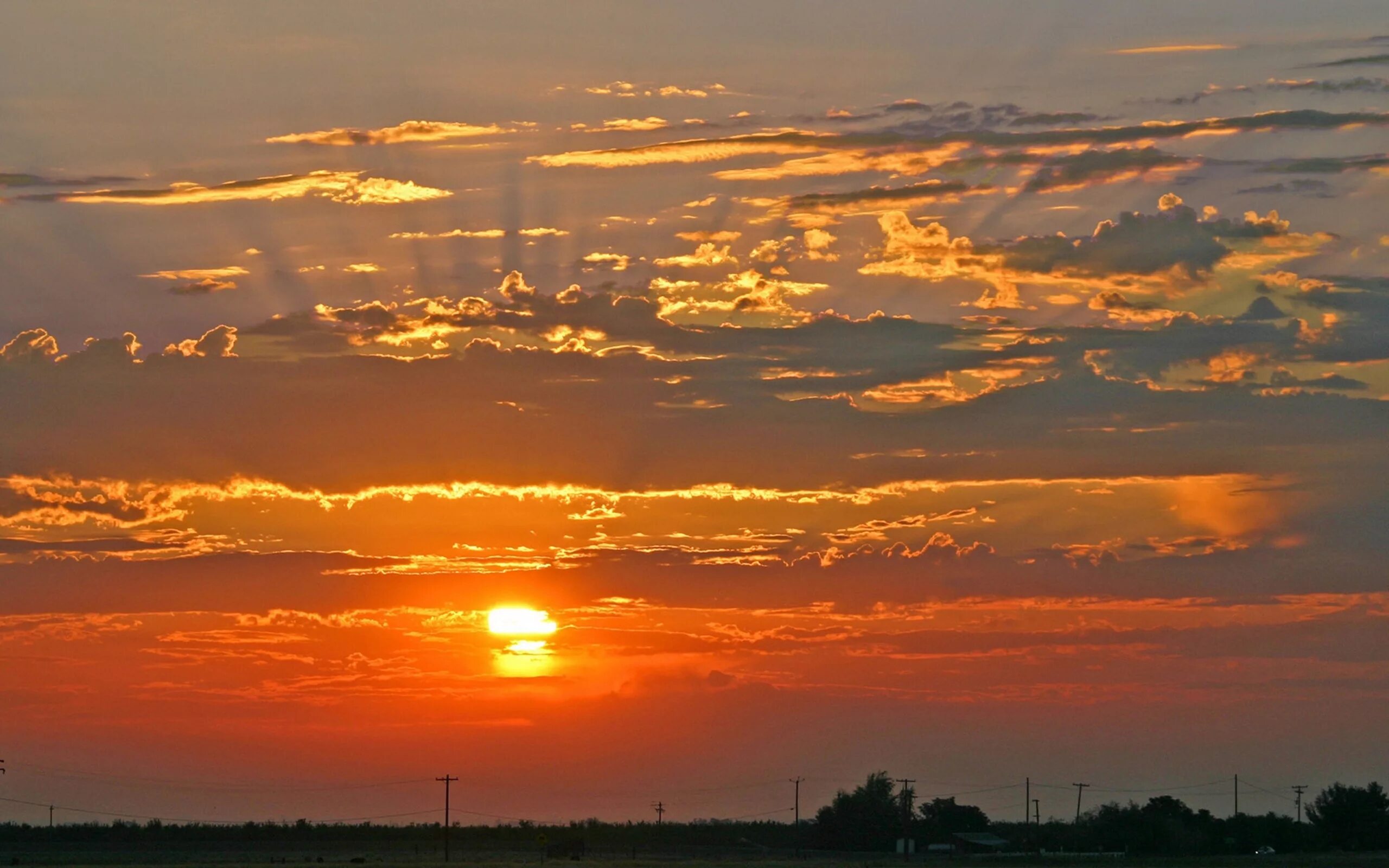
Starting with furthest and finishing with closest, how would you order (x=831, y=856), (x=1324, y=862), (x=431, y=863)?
(x=831, y=856)
(x=1324, y=862)
(x=431, y=863)

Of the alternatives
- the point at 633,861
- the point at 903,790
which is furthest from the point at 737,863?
the point at 903,790

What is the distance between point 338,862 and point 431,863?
9449 millimetres

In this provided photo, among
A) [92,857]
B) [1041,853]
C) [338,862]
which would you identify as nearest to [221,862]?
[338,862]

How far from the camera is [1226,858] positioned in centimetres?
18075

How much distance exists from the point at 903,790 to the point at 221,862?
8185cm

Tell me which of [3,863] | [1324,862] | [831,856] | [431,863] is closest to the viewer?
[3,863]

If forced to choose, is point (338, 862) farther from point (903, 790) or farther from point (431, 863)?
point (903, 790)

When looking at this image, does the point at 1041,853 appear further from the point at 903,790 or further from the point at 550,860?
the point at 550,860


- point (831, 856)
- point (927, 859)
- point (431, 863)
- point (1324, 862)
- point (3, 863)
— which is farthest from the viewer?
point (831, 856)

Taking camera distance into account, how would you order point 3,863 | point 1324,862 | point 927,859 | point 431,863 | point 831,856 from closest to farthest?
point 3,863, point 431,863, point 1324,862, point 927,859, point 831,856

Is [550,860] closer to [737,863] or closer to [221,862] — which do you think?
[737,863]

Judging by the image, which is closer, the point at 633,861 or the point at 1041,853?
the point at 633,861

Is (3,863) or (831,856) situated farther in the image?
(831,856)

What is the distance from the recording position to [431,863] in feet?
492
